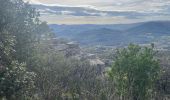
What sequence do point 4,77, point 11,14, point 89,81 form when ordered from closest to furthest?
point 4,77
point 11,14
point 89,81

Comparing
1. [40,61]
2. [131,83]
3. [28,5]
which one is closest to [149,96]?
A: [131,83]

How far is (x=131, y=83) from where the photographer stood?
8075 centimetres

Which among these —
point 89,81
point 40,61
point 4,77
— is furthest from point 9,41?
point 89,81

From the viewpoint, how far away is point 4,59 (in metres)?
47.4

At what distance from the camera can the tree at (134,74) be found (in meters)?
80.7

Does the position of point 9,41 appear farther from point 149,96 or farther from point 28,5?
point 149,96

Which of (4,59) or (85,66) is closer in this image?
(4,59)

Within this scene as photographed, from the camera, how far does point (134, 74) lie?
81.4m

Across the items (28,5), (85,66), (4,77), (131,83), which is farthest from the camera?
(85,66)

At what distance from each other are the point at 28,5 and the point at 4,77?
21.9 metres

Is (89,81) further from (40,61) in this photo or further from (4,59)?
(4,59)

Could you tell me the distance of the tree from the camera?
8069 centimetres

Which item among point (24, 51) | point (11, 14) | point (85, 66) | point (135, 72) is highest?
point (11, 14)

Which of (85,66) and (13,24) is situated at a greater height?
(13,24)
